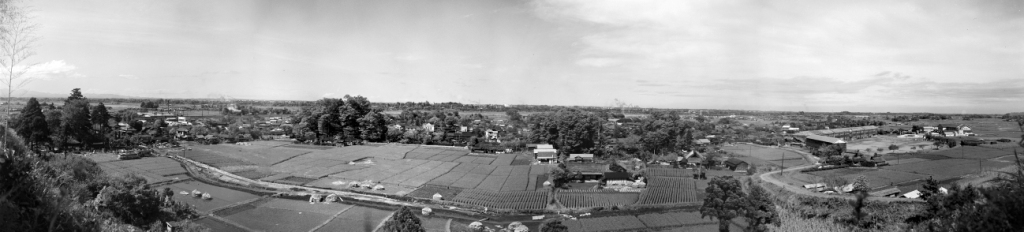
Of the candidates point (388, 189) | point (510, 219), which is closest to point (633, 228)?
point (510, 219)

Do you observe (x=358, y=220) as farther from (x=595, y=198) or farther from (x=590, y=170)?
(x=590, y=170)

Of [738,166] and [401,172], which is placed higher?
[738,166]

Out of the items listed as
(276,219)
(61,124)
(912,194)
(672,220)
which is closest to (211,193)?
(276,219)

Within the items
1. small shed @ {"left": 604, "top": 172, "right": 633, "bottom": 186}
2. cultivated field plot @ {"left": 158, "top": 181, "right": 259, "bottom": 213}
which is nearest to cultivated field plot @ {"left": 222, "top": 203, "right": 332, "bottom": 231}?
cultivated field plot @ {"left": 158, "top": 181, "right": 259, "bottom": 213}

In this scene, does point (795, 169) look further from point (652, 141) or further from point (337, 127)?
point (337, 127)

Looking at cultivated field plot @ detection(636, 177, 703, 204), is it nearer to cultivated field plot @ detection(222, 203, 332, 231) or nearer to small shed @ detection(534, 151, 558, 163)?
small shed @ detection(534, 151, 558, 163)

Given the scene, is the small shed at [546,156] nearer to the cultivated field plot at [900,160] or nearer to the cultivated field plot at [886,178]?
the cultivated field plot at [886,178]
